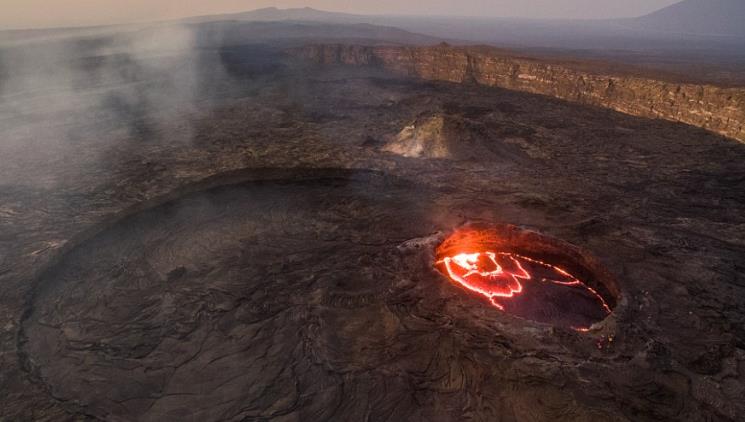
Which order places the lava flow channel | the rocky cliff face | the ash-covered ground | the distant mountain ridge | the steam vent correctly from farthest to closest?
1. the distant mountain ridge
2. the rocky cliff face
3. the lava flow channel
4. the steam vent
5. the ash-covered ground

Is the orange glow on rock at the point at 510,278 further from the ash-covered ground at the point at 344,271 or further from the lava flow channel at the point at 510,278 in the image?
the ash-covered ground at the point at 344,271

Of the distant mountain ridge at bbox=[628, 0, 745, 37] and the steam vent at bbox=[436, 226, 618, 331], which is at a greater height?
the distant mountain ridge at bbox=[628, 0, 745, 37]

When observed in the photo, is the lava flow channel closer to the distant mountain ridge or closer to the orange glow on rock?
the orange glow on rock

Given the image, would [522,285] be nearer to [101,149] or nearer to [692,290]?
[692,290]

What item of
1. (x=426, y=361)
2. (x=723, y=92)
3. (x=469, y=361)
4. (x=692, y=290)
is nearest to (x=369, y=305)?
(x=426, y=361)

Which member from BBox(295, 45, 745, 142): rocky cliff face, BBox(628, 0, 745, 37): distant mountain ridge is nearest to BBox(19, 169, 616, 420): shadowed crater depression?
BBox(295, 45, 745, 142): rocky cliff face

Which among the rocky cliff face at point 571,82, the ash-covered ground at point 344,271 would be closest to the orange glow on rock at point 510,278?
the ash-covered ground at point 344,271

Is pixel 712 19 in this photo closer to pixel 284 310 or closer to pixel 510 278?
pixel 510 278
